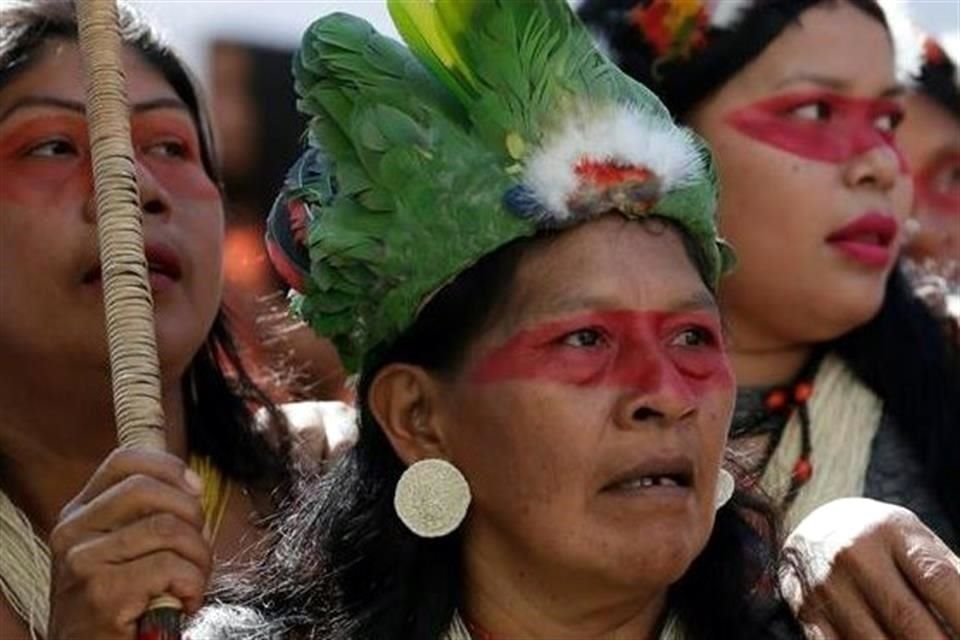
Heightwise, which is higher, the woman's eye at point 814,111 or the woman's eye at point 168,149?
the woman's eye at point 168,149

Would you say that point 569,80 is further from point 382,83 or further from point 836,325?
point 836,325

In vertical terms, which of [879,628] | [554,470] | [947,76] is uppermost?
[554,470]

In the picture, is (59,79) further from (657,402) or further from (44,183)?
(657,402)

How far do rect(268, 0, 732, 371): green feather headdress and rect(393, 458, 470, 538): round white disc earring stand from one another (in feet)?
0.62

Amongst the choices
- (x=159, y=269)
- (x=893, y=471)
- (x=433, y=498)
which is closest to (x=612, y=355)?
(x=433, y=498)

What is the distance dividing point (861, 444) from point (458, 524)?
1.30m

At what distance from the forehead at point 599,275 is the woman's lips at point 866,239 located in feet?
3.90

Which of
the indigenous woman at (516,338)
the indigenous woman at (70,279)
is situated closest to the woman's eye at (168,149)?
the indigenous woman at (70,279)

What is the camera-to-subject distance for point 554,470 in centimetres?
304

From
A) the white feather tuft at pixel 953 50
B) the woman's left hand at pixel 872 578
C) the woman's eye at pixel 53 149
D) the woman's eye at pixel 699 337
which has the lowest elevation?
the white feather tuft at pixel 953 50

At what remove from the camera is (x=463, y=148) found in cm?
314

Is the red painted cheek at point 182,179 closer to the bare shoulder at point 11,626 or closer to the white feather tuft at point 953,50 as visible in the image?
the bare shoulder at point 11,626

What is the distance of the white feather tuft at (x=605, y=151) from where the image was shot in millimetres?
3102

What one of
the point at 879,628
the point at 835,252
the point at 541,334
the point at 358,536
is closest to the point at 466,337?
the point at 541,334
